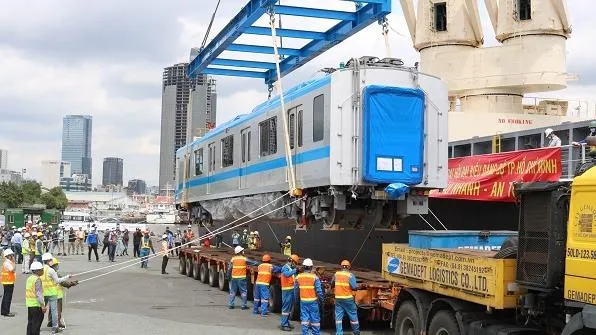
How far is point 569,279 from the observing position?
619 centimetres

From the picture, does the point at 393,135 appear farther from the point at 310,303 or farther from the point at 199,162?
the point at 199,162

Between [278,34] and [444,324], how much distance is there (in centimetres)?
1084

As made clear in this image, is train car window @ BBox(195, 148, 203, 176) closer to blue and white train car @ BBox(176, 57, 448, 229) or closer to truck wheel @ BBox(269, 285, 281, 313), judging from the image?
truck wheel @ BBox(269, 285, 281, 313)

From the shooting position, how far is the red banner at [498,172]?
12.5 metres

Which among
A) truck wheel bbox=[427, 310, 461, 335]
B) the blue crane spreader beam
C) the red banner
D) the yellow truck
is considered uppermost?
the blue crane spreader beam

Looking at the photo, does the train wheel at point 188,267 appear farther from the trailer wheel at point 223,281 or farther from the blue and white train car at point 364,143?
the blue and white train car at point 364,143

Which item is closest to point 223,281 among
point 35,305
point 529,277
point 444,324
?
point 35,305

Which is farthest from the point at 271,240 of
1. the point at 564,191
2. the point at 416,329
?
the point at 564,191

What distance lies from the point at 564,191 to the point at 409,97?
17.1ft

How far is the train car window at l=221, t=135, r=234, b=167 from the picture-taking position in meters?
16.9

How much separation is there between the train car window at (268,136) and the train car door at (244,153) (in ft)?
3.09

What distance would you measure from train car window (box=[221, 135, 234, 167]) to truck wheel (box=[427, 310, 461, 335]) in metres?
9.21

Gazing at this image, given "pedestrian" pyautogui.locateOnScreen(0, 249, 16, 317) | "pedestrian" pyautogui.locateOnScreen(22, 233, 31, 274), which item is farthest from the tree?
"pedestrian" pyautogui.locateOnScreen(0, 249, 16, 317)

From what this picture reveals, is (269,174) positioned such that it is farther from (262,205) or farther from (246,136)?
(246,136)
